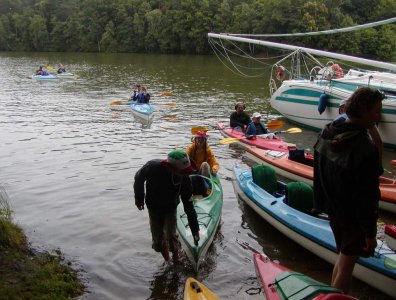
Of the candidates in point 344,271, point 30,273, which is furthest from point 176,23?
point 344,271

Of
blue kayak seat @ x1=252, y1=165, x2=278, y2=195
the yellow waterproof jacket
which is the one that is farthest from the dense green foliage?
blue kayak seat @ x1=252, y1=165, x2=278, y2=195

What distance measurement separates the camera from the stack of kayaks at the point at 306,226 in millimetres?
5262

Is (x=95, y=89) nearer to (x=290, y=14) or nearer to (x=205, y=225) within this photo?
(x=205, y=225)

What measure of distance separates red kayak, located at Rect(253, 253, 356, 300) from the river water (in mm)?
496

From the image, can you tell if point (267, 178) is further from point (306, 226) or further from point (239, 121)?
point (239, 121)

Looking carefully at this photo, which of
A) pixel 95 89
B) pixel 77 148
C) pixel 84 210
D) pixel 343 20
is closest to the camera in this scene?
pixel 84 210

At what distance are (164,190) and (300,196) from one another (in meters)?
2.64

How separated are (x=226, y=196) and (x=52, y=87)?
22.3 metres

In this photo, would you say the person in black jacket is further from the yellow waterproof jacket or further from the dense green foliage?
the dense green foliage

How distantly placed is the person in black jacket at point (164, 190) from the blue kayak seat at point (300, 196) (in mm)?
1978

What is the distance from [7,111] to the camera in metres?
19.9

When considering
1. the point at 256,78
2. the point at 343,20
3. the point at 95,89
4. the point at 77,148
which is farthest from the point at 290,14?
the point at 77,148

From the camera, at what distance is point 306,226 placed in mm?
6340

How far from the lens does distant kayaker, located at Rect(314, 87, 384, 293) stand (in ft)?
11.7
